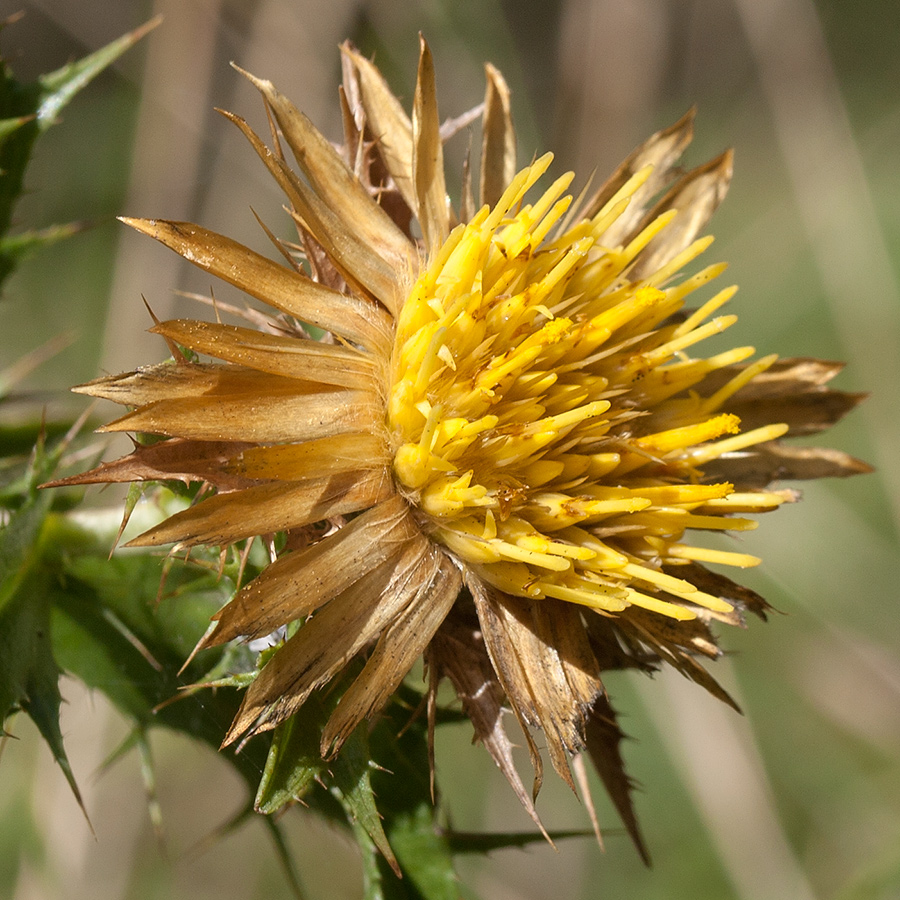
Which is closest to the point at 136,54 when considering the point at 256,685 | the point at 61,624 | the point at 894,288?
the point at 61,624

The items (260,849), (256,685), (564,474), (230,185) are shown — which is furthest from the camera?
(230,185)

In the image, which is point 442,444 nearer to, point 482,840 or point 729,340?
point 482,840

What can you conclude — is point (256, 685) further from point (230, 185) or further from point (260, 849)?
point (230, 185)

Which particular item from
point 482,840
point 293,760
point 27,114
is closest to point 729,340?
point 482,840

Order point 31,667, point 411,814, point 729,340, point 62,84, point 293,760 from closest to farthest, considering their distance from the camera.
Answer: point 293,760
point 31,667
point 411,814
point 62,84
point 729,340

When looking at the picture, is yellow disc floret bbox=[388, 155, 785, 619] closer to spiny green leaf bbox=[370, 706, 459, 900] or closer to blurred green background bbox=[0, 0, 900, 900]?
spiny green leaf bbox=[370, 706, 459, 900]

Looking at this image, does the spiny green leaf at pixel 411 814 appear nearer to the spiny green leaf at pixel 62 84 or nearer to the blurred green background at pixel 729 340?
the spiny green leaf at pixel 62 84
